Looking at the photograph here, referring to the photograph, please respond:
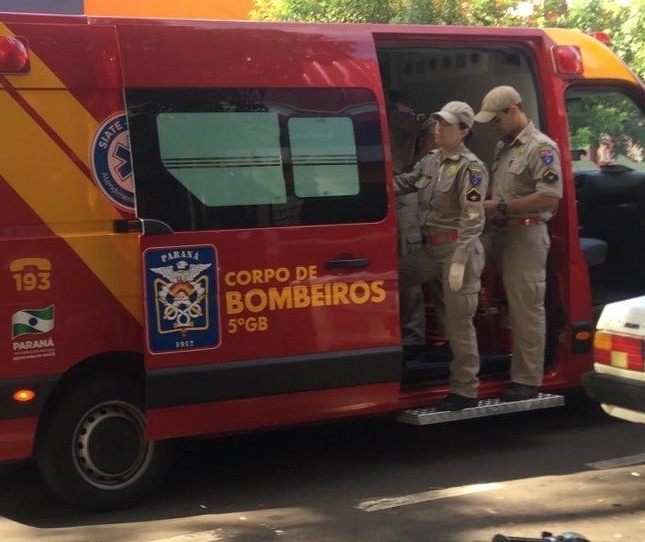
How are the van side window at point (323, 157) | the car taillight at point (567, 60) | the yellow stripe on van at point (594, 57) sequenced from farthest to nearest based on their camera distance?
the yellow stripe on van at point (594, 57), the car taillight at point (567, 60), the van side window at point (323, 157)

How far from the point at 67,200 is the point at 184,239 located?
56 cm

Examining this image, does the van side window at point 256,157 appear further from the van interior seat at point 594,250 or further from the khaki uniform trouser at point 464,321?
the van interior seat at point 594,250

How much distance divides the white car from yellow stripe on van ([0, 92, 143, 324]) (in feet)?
7.36

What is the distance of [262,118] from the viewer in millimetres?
4766

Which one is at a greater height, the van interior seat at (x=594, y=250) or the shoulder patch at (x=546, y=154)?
the shoulder patch at (x=546, y=154)

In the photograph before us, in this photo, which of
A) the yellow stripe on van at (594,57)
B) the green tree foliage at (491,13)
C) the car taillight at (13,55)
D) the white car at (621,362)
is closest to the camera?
the car taillight at (13,55)

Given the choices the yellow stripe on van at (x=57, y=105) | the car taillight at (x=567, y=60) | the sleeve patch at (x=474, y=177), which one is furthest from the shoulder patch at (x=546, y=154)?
the yellow stripe on van at (x=57, y=105)

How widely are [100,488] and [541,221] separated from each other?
285cm

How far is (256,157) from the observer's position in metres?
4.75

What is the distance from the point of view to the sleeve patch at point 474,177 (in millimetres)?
5305

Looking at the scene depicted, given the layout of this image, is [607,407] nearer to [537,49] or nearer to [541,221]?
[541,221]

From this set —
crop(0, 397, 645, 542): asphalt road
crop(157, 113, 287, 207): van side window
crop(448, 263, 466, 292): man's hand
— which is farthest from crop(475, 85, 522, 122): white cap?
crop(0, 397, 645, 542): asphalt road

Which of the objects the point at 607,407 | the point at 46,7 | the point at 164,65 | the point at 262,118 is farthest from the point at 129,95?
the point at 46,7

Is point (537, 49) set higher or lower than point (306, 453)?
higher
